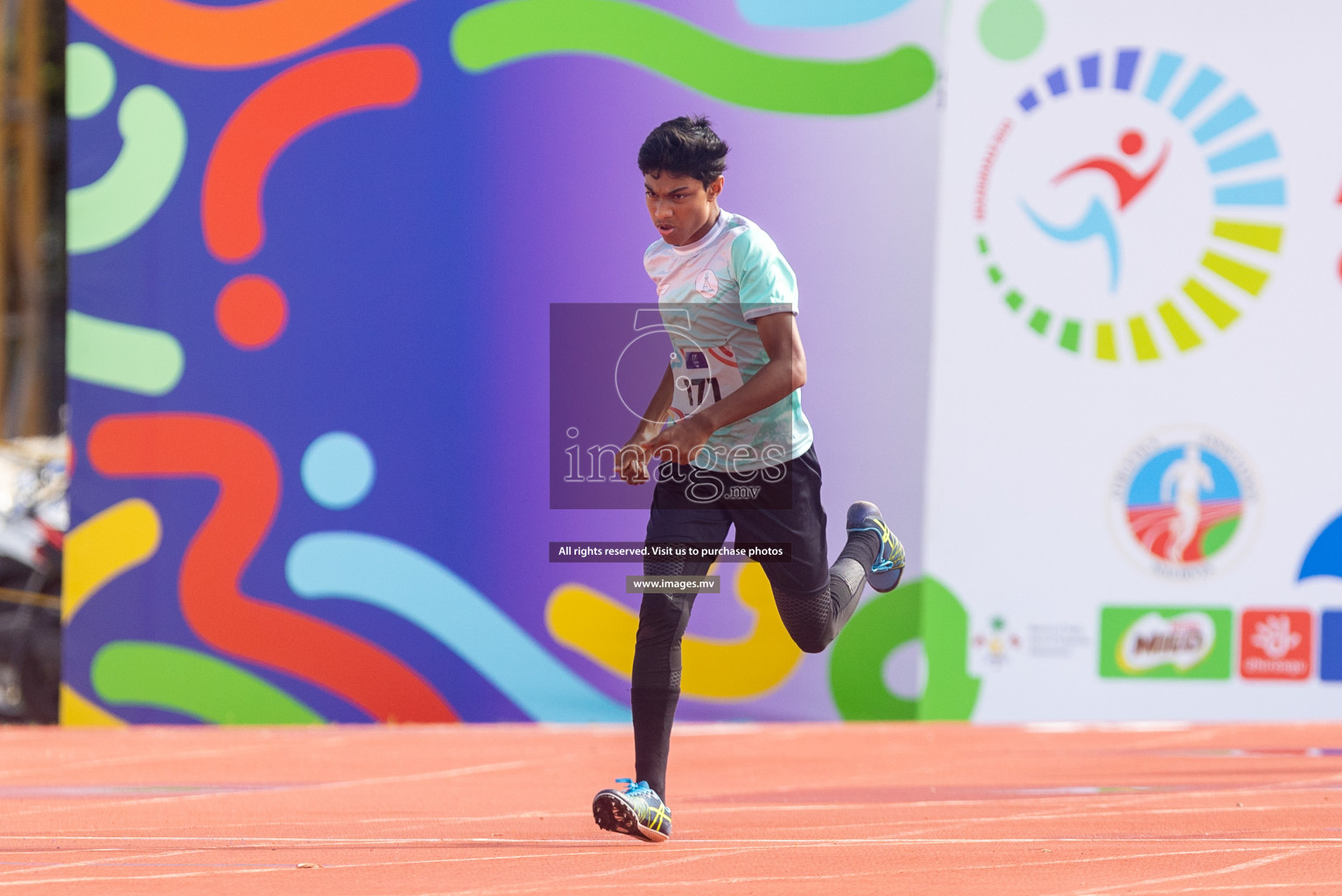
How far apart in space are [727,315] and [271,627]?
3545mm

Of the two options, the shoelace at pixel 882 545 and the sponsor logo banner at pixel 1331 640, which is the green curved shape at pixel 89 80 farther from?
the sponsor logo banner at pixel 1331 640

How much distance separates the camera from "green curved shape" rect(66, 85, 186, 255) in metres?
6.35

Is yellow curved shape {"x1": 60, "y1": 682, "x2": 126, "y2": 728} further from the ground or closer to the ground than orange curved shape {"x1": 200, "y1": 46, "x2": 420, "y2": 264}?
closer to the ground

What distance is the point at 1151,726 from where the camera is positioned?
6555 millimetres

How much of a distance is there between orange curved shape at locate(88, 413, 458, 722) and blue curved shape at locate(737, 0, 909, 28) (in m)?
3.02

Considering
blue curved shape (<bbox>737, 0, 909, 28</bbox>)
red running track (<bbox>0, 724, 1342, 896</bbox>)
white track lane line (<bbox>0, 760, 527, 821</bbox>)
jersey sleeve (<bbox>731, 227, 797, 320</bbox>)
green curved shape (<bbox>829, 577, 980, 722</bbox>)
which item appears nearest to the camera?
red running track (<bbox>0, 724, 1342, 896</bbox>)

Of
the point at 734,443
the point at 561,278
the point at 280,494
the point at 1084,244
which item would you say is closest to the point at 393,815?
the point at 734,443

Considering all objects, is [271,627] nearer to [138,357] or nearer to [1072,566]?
[138,357]

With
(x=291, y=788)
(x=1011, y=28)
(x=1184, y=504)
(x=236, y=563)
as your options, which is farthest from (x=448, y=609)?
(x=1011, y=28)

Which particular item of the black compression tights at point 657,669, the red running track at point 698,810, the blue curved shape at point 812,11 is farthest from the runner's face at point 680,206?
the blue curved shape at point 812,11

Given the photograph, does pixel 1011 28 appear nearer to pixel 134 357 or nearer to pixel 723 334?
pixel 723 334

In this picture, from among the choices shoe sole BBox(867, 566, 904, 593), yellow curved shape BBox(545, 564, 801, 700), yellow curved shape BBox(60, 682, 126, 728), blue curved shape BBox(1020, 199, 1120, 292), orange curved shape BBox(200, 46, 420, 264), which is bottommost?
yellow curved shape BBox(60, 682, 126, 728)

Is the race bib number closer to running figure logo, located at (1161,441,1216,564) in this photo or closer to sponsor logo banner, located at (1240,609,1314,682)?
running figure logo, located at (1161,441,1216,564)

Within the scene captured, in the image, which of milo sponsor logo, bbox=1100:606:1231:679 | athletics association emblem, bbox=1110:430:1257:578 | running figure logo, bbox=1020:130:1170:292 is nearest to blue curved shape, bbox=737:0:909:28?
running figure logo, bbox=1020:130:1170:292
